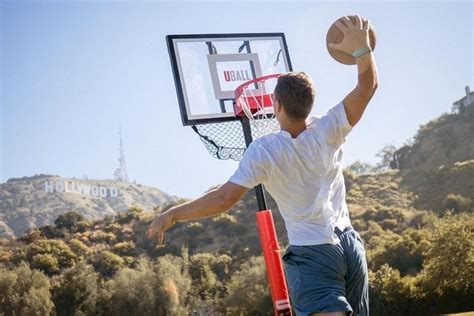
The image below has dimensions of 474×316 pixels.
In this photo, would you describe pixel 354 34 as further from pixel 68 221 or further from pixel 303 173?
pixel 68 221

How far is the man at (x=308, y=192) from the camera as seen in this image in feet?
7.99

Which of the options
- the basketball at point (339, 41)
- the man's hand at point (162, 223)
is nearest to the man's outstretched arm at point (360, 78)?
the basketball at point (339, 41)

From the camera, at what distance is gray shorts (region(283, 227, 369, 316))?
2373 mm

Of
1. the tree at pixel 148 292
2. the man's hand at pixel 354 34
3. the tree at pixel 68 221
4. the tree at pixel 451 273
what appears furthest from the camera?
the tree at pixel 68 221

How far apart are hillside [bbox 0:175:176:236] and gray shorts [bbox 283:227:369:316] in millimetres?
54095

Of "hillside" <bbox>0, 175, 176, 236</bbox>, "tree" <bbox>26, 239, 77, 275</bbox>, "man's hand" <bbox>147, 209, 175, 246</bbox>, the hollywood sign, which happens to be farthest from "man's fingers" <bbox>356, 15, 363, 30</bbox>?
the hollywood sign

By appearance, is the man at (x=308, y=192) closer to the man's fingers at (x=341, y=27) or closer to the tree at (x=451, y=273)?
the man's fingers at (x=341, y=27)

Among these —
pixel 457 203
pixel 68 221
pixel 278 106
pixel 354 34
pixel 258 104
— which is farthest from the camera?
pixel 68 221

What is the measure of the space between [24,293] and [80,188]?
53.0m

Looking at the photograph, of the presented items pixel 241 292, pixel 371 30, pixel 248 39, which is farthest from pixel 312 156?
pixel 241 292

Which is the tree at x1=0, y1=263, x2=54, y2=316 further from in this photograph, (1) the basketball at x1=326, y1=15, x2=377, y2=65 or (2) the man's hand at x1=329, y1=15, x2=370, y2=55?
(2) the man's hand at x1=329, y1=15, x2=370, y2=55

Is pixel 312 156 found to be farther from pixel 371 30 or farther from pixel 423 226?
pixel 423 226

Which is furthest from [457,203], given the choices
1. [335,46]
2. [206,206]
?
[206,206]

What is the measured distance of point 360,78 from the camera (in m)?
2.55
